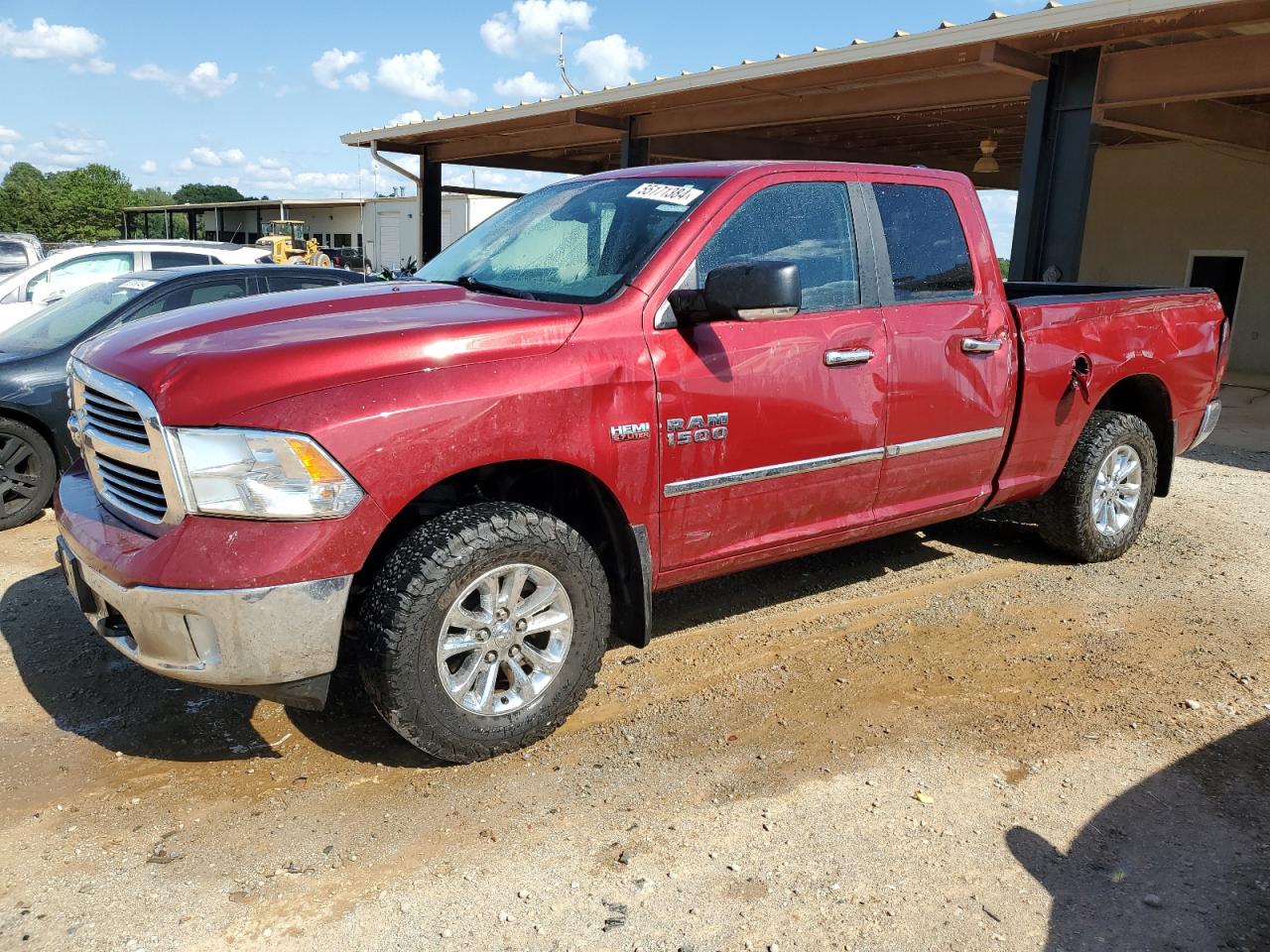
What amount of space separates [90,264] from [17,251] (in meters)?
9.67

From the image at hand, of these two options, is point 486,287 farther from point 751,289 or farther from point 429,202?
point 429,202

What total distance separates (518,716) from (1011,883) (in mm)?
Answer: 1603

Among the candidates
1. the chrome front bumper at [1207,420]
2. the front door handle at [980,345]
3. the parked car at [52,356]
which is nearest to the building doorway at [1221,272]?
the chrome front bumper at [1207,420]

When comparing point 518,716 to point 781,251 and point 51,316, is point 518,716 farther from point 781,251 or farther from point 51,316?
point 51,316

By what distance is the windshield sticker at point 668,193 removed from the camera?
3820 millimetres

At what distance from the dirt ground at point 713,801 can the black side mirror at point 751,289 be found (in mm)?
1541

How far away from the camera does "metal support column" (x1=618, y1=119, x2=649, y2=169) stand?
14914 mm

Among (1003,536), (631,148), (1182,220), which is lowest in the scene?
(1003,536)

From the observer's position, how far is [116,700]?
12.5 ft

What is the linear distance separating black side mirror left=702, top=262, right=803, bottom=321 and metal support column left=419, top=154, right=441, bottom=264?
16952mm

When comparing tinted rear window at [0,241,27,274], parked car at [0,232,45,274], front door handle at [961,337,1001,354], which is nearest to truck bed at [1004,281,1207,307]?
front door handle at [961,337,1001,354]

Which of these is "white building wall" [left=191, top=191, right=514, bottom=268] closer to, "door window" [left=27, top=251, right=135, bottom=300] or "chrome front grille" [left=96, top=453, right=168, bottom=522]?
"door window" [left=27, top=251, right=135, bottom=300]

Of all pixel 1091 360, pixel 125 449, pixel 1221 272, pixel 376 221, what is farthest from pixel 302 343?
pixel 376 221

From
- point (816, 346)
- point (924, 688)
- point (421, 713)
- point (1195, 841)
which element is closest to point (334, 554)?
point (421, 713)
